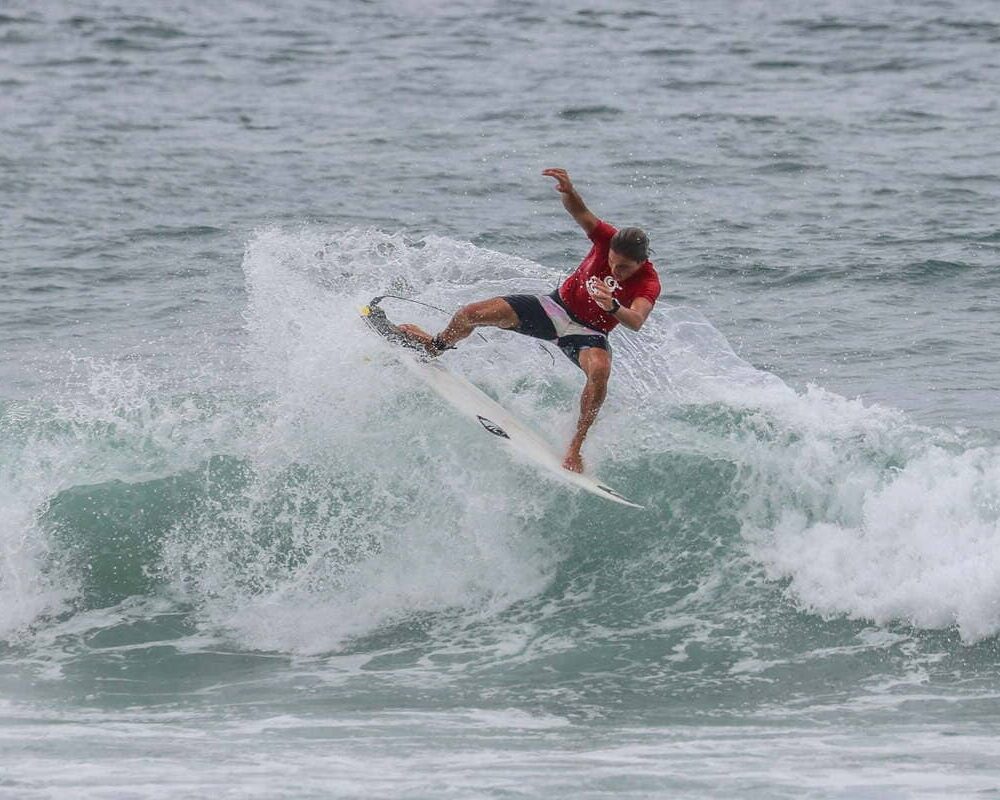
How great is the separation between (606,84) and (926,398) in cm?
1304

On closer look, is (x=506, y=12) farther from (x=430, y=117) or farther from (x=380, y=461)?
(x=380, y=461)

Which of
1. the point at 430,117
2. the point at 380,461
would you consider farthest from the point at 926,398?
the point at 430,117

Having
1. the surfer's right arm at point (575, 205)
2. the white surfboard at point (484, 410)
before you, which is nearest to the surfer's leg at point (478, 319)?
the white surfboard at point (484, 410)

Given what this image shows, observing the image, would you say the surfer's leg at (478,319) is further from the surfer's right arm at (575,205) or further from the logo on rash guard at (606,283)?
the surfer's right arm at (575,205)

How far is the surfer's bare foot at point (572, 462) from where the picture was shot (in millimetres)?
10359

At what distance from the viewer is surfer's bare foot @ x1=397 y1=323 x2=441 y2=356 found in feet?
35.8

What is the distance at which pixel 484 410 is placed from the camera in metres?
Answer: 10.8

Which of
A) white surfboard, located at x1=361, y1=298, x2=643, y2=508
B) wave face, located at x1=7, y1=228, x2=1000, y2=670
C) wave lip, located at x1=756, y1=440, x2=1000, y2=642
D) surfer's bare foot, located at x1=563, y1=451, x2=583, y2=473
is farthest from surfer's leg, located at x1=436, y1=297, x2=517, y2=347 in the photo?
wave lip, located at x1=756, y1=440, x2=1000, y2=642

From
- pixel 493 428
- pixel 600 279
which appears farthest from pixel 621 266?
pixel 493 428

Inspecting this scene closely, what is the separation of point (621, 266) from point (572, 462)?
1432 millimetres

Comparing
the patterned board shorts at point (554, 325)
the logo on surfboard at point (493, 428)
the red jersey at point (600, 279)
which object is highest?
the red jersey at point (600, 279)

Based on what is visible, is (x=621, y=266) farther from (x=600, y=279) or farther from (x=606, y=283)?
(x=600, y=279)

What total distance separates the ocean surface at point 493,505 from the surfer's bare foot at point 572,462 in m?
0.61

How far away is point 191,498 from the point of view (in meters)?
11.7
